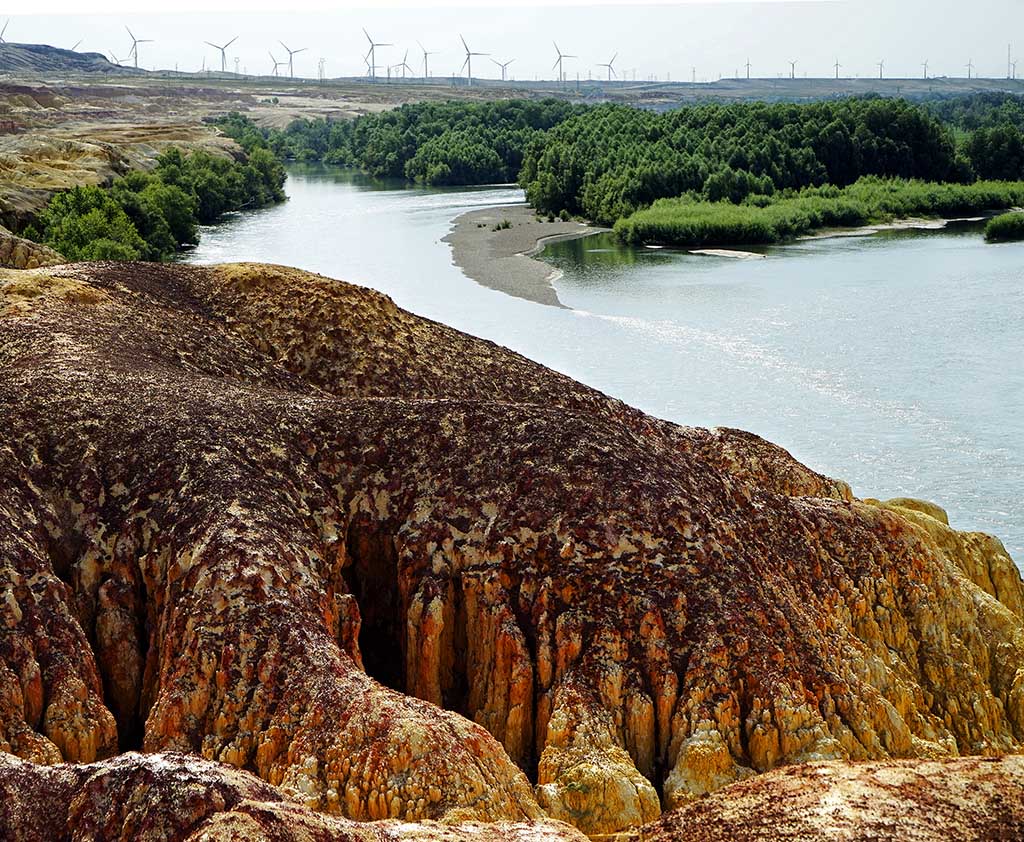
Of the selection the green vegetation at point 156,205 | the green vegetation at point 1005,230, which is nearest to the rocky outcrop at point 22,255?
the green vegetation at point 156,205

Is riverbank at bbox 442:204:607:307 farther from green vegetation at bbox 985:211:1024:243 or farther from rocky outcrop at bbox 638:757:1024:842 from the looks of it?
rocky outcrop at bbox 638:757:1024:842

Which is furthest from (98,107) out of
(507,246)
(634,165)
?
(507,246)

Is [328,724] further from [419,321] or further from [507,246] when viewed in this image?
[507,246]

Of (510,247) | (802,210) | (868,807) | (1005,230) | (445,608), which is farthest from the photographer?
(802,210)

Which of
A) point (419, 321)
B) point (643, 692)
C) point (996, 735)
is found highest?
point (419, 321)

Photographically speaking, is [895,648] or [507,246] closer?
[895,648]

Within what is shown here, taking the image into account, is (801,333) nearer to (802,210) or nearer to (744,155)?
(802,210)

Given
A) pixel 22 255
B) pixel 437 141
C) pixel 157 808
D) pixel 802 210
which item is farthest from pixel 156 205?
pixel 437 141
